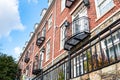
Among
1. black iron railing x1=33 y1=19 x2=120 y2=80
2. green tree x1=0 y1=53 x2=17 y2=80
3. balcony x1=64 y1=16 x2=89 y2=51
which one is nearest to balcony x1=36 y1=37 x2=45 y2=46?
green tree x1=0 y1=53 x2=17 y2=80

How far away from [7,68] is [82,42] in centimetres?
1420

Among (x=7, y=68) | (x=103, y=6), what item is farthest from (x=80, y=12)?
(x=7, y=68)

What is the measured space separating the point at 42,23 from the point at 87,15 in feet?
33.0

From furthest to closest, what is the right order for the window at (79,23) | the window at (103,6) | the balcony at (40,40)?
the balcony at (40,40) < the window at (79,23) < the window at (103,6)

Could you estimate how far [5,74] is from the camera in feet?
65.7

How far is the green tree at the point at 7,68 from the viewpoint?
19.9m

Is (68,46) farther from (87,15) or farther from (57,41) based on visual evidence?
(57,41)

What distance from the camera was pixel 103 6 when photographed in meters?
8.61

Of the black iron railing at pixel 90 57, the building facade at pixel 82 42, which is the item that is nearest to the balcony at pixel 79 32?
the building facade at pixel 82 42

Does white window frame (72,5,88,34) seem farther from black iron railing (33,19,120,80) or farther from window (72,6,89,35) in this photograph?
black iron railing (33,19,120,80)

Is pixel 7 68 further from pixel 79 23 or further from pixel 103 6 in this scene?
pixel 103 6

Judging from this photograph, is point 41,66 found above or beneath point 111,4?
beneath

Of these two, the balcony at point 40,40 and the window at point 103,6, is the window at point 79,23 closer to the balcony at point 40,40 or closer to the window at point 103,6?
the window at point 103,6

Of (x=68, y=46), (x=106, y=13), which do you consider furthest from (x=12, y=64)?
(x=106, y=13)
